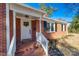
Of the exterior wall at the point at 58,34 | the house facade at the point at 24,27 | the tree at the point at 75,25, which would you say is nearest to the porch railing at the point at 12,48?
the house facade at the point at 24,27

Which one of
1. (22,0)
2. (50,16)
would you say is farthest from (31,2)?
(50,16)

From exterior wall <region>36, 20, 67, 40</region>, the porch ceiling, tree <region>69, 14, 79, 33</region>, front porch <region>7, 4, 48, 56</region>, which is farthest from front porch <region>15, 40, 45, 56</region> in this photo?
tree <region>69, 14, 79, 33</region>

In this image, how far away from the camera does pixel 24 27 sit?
12.5 ft

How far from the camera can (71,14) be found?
3.71 metres

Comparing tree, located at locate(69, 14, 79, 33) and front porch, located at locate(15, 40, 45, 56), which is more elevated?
tree, located at locate(69, 14, 79, 33)

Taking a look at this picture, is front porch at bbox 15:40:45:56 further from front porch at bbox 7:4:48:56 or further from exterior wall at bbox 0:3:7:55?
exterior wall at bbox 0:3:7:55

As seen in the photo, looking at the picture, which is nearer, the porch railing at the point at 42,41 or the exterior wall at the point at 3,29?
the exterior wall at the point at 3,29

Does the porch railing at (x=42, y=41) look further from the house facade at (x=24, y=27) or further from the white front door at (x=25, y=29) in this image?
the white front door at (x=25, y=29)

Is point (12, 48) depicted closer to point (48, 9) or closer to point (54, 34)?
point (54, 34)

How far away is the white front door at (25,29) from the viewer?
3.77 m

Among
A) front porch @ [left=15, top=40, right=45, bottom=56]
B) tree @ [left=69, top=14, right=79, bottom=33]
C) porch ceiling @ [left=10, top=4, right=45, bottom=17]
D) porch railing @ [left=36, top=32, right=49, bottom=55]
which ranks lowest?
front porch @ [left=15, top=40, right=45, bottom=56]

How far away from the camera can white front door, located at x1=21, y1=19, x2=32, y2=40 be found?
377cm

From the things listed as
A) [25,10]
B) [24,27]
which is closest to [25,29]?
[24,27]

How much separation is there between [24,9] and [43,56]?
800 millimetres
